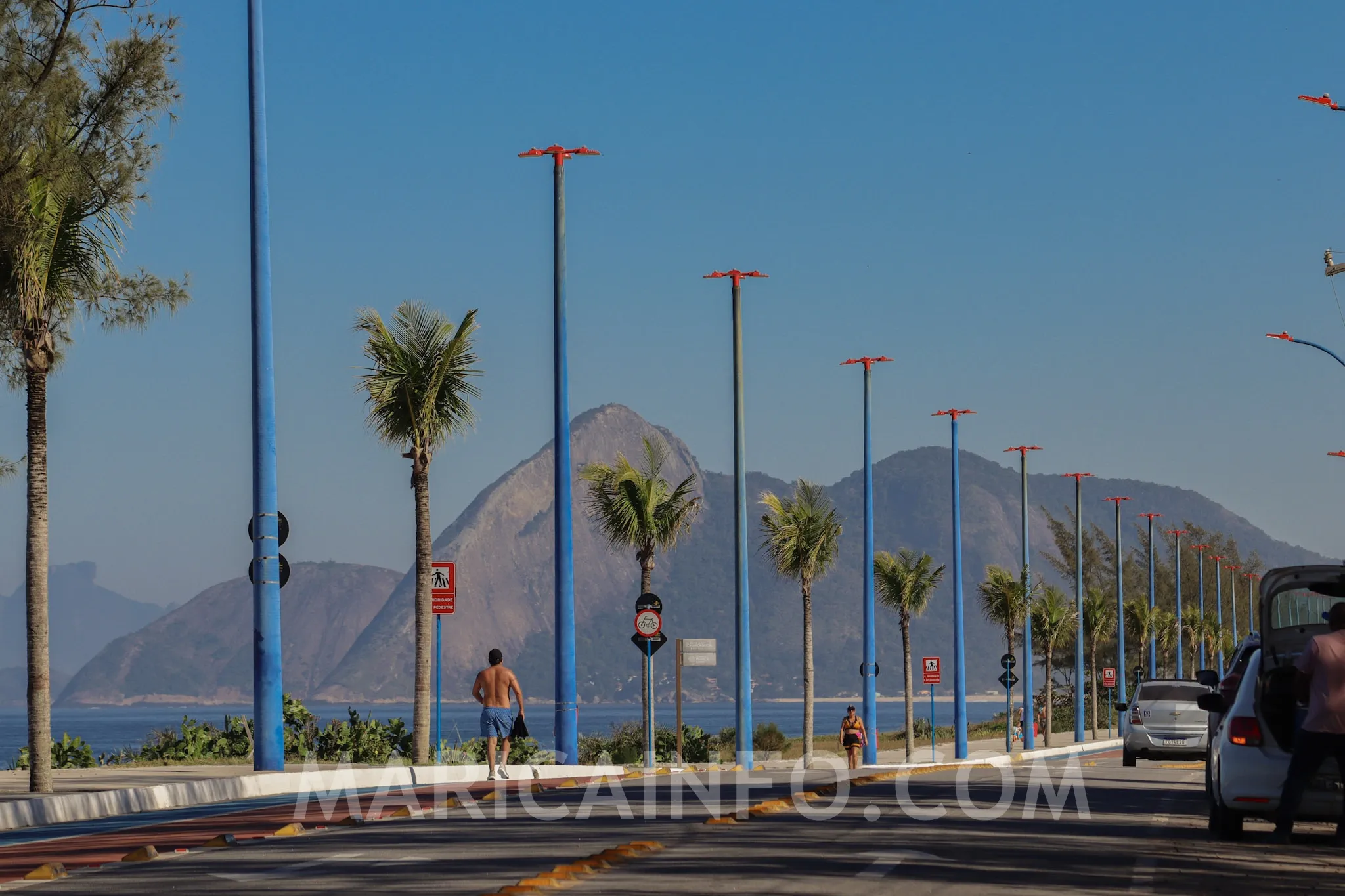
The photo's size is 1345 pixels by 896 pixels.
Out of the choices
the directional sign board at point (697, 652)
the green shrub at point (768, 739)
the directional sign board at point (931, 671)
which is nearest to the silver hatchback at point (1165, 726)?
the directional sign board at point (697, 652)

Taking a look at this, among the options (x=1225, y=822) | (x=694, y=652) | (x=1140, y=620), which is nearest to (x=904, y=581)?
(x=694, y=652)

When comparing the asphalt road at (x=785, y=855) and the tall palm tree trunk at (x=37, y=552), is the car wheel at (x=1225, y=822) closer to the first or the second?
the asphalt road at (x=785, y=855)

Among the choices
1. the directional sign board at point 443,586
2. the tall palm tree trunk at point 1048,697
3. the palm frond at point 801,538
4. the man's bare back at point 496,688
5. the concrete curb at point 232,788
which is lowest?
the tall palm tree trunk at point 1048,697

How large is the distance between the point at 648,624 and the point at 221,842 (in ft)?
57.0

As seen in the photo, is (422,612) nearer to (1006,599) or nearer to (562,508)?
(562,508)

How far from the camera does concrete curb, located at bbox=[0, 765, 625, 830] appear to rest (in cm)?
1805

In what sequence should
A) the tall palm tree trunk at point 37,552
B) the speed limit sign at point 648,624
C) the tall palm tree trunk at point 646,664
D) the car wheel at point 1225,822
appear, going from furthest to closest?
the tall palm tree trunk at point 646,664
the speed limit sign at point 648,624
the tall palm tree trunk at point 37,552
the car wheel at point 1225,822

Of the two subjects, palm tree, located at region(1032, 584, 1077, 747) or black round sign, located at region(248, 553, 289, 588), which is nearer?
black round sign, located at region(248, 553, 289, 588)

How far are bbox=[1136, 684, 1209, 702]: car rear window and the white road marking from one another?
22.1 metres

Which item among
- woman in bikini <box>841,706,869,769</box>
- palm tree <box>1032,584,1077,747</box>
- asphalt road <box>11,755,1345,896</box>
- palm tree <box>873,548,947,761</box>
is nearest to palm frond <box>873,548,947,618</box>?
palm tree <box>873,548,947,761</box>

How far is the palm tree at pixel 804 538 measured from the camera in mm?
50938

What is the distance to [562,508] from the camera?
3278 centimetres

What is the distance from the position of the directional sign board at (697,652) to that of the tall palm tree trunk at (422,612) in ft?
14.7

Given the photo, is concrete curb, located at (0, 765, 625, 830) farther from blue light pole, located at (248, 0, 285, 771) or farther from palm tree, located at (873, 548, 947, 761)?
palm tree, located at (873, 548, 947, 761)
